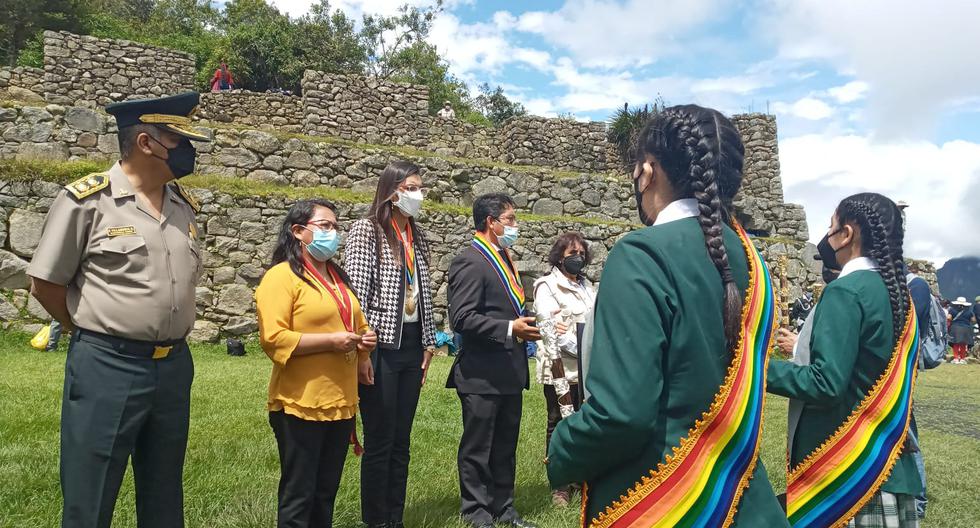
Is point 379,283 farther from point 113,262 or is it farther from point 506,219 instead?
point 113,262

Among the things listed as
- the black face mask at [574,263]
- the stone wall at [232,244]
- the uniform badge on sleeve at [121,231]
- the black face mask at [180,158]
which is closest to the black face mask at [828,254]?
the black face mask at [574,263]

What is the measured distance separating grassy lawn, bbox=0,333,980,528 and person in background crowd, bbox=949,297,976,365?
9.61 m

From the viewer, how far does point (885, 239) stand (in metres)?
2.78

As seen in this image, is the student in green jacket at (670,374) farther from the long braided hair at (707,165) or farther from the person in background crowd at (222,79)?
the person in background crowd at (222,79)

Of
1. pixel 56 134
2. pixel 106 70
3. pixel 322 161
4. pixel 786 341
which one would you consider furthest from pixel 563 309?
pixel 106 70

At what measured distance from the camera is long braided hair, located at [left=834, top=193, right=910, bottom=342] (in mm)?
2725

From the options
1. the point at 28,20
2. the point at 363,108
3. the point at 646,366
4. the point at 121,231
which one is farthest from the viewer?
the point at 28,20

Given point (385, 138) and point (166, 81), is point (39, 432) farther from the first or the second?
point (166, 81)

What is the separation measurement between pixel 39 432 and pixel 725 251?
4917mm

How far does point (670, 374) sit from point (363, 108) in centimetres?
1377

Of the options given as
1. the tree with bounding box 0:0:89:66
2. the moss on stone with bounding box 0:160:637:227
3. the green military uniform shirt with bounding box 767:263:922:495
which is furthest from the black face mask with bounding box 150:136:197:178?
the tree with bounding box 0:0:89:66

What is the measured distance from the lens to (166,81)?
1449 centimetres

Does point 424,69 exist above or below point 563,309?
above

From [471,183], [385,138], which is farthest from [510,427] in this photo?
[385,138]
